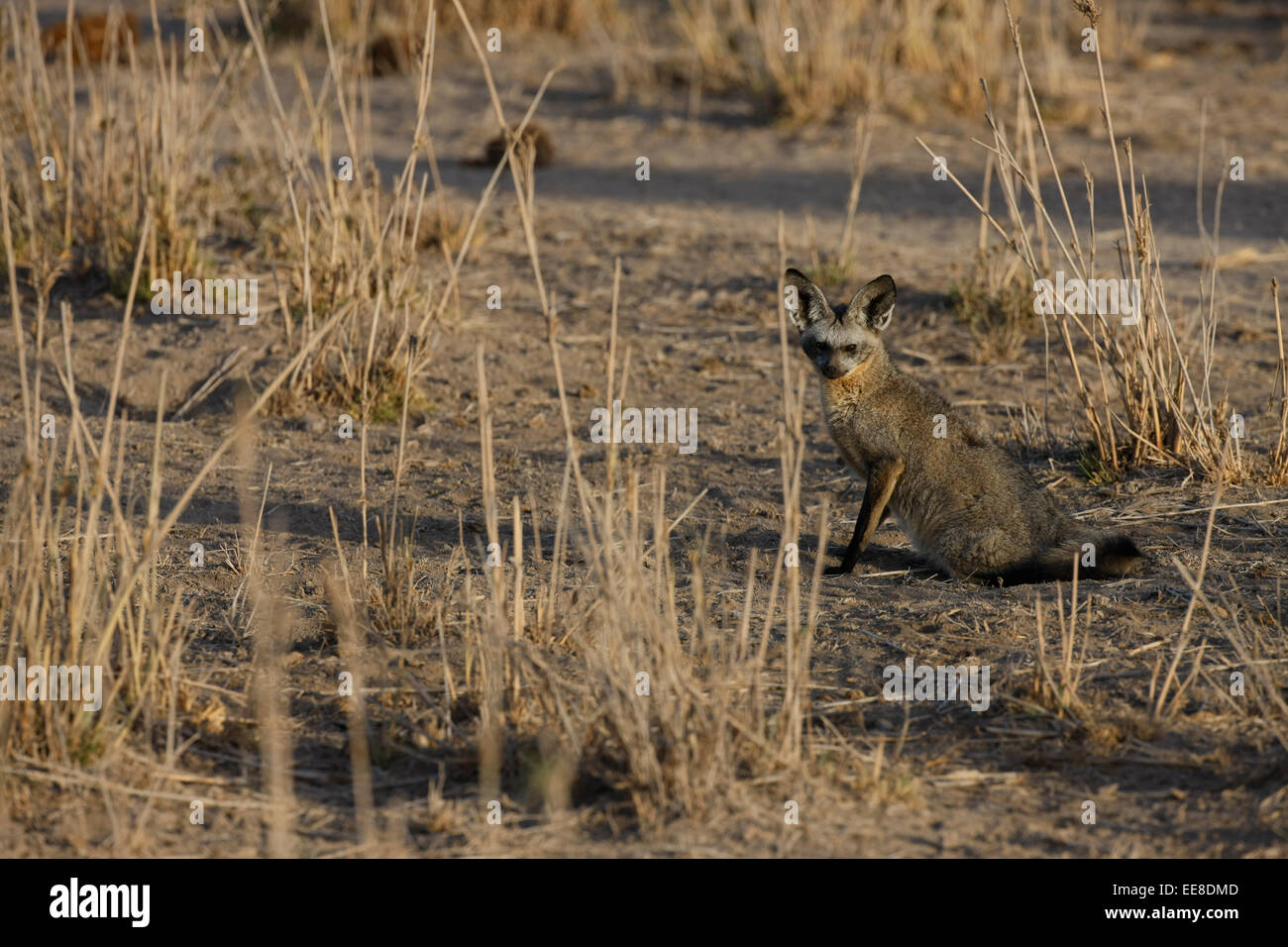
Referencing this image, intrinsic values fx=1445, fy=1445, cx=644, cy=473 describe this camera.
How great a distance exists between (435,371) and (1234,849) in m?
5.10

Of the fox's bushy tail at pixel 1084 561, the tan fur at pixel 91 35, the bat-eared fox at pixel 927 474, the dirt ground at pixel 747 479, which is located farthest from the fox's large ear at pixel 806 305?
the tan fur at pixel 91 35

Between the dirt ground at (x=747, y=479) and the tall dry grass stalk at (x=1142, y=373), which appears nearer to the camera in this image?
the dirt ground at (x=747, y=479)

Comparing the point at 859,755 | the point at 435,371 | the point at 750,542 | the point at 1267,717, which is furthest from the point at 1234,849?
the point at 435,371

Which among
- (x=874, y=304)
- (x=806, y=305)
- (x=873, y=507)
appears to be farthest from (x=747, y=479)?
(x=874, y=304)

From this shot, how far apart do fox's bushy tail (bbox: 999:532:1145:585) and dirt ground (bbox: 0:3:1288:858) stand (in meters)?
0.11

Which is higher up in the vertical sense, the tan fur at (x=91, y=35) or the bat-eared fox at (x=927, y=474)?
the tan fur at (x=91, y=35)

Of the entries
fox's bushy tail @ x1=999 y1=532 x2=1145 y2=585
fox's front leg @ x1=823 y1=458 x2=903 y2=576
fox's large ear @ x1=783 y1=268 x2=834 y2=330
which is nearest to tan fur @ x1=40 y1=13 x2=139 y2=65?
fox's large ear @ x1=783 y1=268 x2=834 y2=330

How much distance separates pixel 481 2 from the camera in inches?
575

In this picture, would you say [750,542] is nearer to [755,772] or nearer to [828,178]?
[755,772]

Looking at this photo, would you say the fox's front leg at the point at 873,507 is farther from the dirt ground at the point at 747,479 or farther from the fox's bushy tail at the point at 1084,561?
the fox's bushy tail at the point at 1084,561

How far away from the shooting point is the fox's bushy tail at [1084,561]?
530 centimetres

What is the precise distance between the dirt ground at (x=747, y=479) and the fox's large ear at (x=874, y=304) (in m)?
0.97

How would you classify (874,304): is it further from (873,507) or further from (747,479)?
(747,479)

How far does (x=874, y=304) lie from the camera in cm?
563
